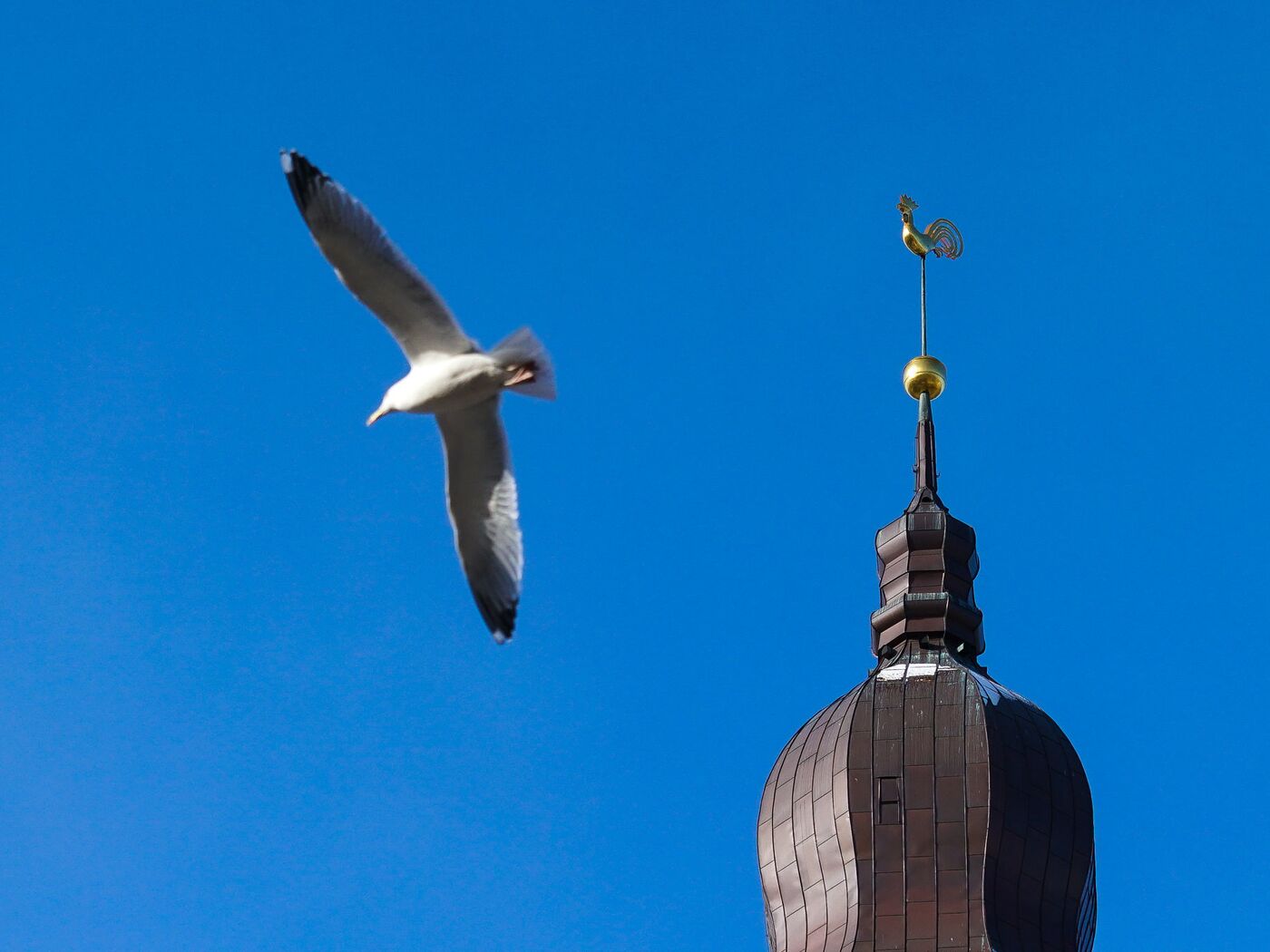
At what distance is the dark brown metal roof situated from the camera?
3928cm

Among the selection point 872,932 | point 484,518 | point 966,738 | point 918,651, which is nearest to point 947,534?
point 918,651

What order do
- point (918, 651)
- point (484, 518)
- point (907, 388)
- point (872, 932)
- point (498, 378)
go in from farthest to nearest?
point (907, 388)
point (918, 651)
point (872, 932)
point (484, 518)
point (498, 378)

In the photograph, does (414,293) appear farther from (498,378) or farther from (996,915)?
(996,915)

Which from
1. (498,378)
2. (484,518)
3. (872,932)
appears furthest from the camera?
(872,932)

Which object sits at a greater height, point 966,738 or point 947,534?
point 947,534

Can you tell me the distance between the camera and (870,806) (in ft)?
132

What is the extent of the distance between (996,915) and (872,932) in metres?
1.59

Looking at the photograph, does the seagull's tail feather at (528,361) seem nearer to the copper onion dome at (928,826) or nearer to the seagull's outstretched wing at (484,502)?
the seagull's outstretched wing at (484,502)

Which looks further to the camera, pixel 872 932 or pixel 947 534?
pixel 947 534

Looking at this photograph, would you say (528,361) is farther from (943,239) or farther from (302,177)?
(943,239)

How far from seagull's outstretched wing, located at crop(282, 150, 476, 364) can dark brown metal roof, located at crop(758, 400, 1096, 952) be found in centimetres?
2259

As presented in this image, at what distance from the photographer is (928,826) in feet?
131

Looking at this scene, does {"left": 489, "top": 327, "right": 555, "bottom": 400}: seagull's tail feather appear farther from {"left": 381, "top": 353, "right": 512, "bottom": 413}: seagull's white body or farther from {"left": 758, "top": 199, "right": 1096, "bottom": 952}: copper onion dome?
{"left": 758, "top": 199, "right": 1096, "bottom": 952}: copper onion dome

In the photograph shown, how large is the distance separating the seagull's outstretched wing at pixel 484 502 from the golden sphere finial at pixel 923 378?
33630 mm
